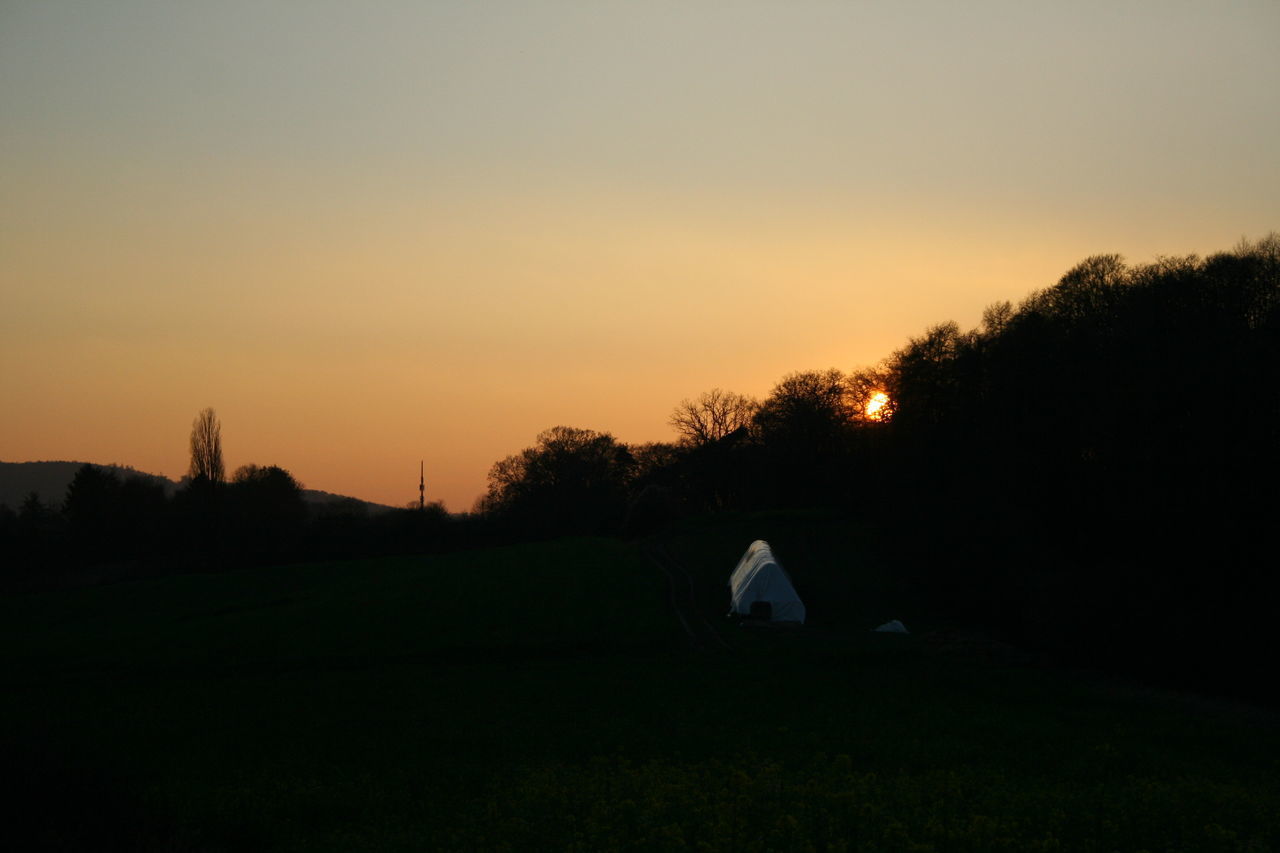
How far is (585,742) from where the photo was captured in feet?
76.7

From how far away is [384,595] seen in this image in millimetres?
56062

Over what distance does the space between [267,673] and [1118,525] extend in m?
38.8

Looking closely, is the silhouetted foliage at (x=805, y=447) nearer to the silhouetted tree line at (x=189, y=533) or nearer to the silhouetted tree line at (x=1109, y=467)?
the silhouetted tree line at (x=1109, y=467)

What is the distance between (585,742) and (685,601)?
30.5 meters

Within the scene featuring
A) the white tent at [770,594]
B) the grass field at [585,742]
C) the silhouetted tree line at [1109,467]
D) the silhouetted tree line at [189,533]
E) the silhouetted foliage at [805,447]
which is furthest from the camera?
the silhouetted foliage at [805,447]

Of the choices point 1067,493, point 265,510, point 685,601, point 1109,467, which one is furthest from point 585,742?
point 265,510

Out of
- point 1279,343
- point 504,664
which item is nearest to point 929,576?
point 1279,343

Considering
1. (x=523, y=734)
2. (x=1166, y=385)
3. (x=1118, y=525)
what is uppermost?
(x=1166, y=385)

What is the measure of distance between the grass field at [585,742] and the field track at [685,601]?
0.95 meters

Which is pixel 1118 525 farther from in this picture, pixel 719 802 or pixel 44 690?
pixel 44 690

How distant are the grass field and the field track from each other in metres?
0.95

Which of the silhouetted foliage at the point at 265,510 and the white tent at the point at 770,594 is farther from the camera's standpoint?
the silhouetted foliage at the point at 265,510

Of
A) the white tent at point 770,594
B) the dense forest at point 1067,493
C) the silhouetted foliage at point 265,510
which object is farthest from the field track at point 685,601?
the silhouetted foliage at point 265,510

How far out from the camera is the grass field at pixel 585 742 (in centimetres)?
1558
